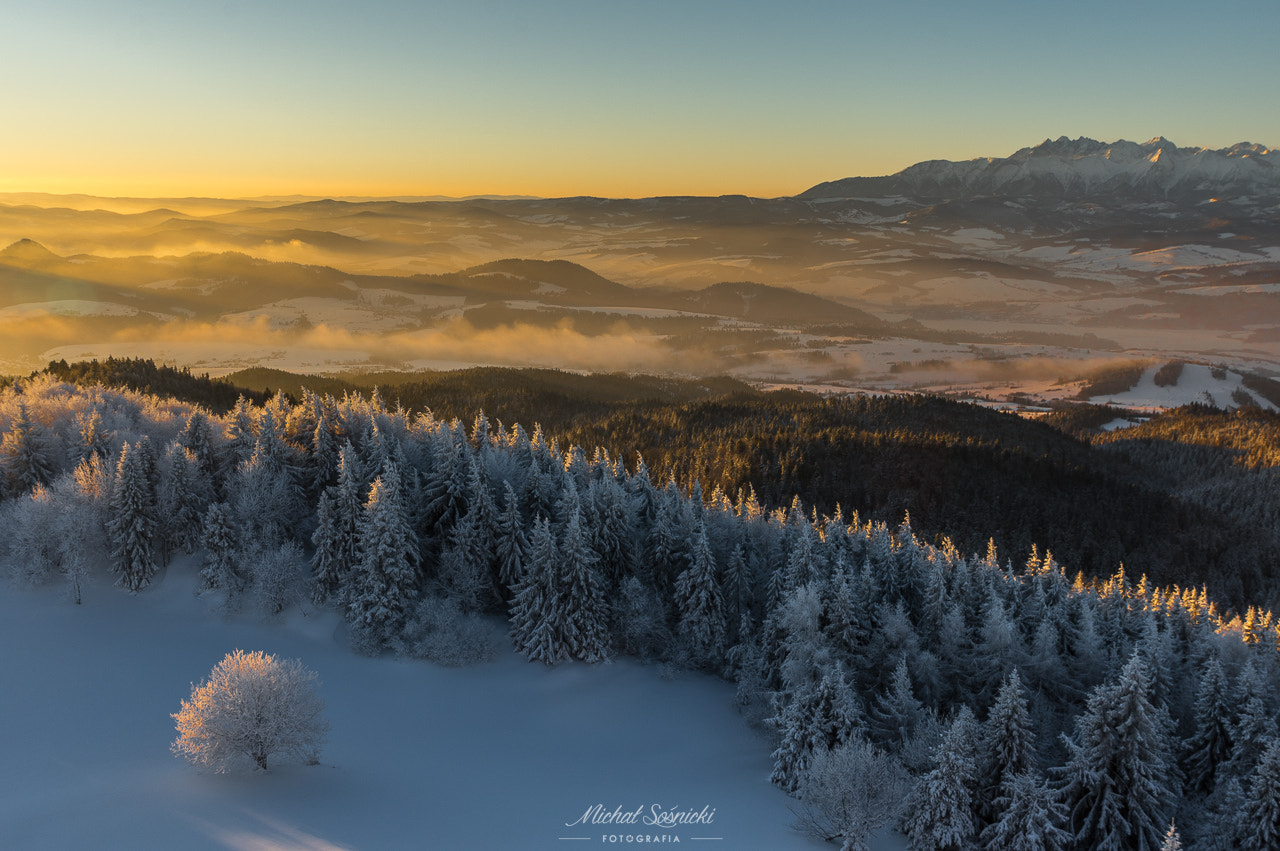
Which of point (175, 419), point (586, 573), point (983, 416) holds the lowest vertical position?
point (983, 416)

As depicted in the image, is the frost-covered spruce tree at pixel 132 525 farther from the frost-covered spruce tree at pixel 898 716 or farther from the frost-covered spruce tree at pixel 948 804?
the frost-covered spruce tree at pixel 948 804

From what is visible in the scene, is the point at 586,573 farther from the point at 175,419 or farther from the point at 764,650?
the point at 175,419

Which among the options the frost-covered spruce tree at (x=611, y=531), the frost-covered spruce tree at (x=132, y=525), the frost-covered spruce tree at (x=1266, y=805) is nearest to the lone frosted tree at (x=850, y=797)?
the frost-covered spruce tree at (x=1266, y=805)

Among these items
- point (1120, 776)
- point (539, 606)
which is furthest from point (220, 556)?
point (1120, 776)

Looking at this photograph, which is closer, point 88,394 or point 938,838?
point 938,838

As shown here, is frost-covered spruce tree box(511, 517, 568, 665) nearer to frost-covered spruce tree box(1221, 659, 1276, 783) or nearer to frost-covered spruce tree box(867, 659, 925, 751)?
frost-covered spruce tree box(867, 659, 925, 751)

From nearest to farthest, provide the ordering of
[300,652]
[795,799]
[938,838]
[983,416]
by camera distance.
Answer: [938,838] < [795,799] < [300,652] < [983,416]

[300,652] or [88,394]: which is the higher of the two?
[88,394]

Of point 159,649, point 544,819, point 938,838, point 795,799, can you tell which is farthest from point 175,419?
point 938,838
